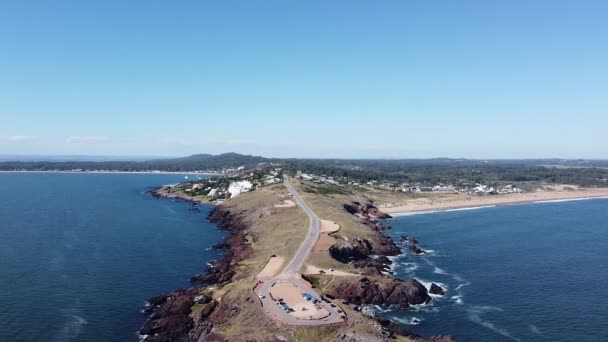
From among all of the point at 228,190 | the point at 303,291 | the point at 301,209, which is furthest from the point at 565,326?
the point at 228,190

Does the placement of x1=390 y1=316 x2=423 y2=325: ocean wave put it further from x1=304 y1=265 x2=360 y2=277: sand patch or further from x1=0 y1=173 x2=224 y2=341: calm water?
x1=0 y1=173 x2=224 y2=341: calm water

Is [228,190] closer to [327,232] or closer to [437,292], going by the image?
[327,232]

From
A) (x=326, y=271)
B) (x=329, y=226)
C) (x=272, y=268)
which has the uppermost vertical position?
(x=329, y=226)

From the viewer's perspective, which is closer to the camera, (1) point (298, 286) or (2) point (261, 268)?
(1) point (298, 286)

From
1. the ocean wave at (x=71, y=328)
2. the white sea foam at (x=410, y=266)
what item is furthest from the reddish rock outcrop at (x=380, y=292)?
the ocean wave at (x=71, y=328)

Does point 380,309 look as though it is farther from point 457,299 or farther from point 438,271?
point 438,271

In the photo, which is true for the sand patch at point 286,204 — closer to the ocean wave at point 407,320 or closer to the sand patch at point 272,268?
the sand patch at point 272,268

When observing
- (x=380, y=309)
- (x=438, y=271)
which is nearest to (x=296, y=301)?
(x=380, y=309)
